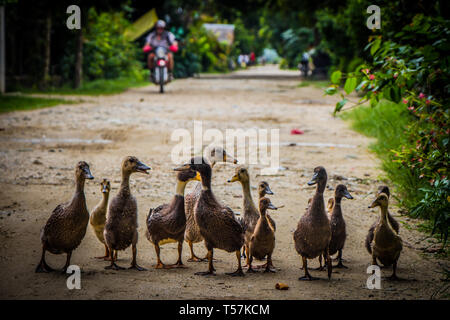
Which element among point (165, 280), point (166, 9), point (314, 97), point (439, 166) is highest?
point (166, 9)

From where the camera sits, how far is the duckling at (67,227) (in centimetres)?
388

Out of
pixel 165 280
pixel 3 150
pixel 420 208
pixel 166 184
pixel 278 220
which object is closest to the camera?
pixel 165 280

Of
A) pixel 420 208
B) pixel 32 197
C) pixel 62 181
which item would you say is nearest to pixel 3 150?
pixel 62 181

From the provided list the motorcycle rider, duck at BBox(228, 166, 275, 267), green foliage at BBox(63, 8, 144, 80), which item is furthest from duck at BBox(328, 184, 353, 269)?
the motorcycle rider

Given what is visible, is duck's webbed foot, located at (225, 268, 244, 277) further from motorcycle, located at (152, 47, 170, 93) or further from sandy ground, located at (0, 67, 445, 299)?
motorcycle, located at (152, 47, 170, 93)

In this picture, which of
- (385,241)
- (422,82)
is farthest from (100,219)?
(422,82)

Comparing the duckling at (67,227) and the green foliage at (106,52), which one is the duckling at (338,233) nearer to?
the duckling at (67,227)

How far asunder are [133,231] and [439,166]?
246 centimetres

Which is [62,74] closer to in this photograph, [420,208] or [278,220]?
[278,220]

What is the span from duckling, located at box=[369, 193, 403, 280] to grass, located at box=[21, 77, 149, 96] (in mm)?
14673

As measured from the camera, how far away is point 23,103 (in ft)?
45.0

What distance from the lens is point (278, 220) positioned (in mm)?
5441

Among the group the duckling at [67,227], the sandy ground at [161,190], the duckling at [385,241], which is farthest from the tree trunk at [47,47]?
the duckling at [385,241]

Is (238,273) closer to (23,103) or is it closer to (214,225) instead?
(214,225)
